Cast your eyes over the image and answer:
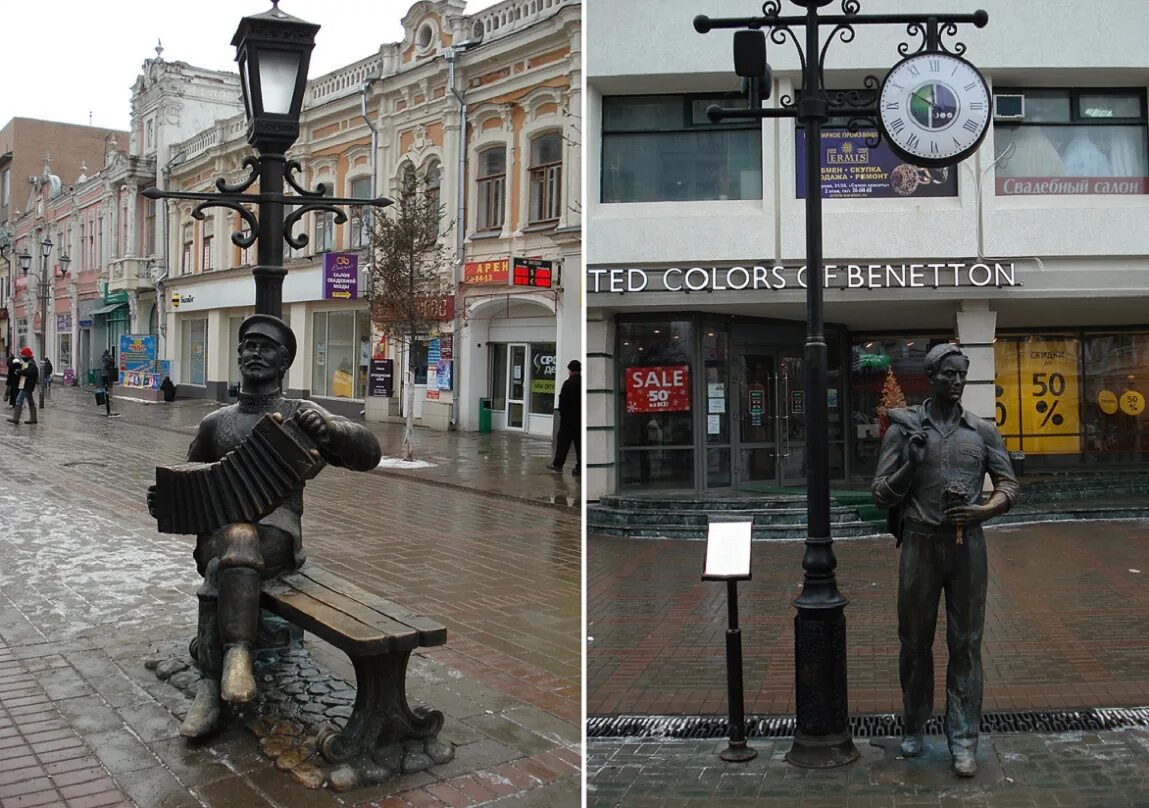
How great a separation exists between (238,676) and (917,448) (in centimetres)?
302

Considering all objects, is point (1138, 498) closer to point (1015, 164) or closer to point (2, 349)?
point (1015, 164)

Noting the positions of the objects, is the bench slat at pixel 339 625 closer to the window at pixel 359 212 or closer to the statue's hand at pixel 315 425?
the statue's hand at pixel 315 425

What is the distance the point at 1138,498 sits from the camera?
47.0 ft

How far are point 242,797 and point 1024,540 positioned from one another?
974 centimetres

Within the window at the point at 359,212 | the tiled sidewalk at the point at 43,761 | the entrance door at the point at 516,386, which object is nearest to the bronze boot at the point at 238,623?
the tiled sidewalk at the point at 43,761

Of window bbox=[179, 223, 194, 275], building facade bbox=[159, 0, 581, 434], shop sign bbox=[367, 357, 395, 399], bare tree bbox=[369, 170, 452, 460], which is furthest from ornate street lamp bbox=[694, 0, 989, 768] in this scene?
window bbox=[179, 223, 194, 275]

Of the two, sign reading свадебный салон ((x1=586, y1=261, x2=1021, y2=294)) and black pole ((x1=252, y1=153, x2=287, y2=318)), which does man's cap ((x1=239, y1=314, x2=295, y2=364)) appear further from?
sign reading свадебный салон ((x1=586, y1=261, x2=1021, y2=294))

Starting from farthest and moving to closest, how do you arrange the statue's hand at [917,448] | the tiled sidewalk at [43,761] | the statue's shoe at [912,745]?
the statue's shoe at [912,745]
the statue's hand at [917,448]
the tiled sidewalk at [43,761]

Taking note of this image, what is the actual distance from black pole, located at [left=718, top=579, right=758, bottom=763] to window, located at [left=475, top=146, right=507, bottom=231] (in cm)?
1832

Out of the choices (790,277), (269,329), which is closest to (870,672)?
(269,329)

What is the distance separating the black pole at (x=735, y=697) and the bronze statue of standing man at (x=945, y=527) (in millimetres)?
726

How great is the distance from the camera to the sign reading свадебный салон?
42.7 feet

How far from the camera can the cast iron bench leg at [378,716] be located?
4098 millimetres

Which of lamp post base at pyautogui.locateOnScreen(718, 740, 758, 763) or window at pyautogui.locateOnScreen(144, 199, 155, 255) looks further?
window at pyautogui.locateOnScreen(144, 199, 155, 255)
